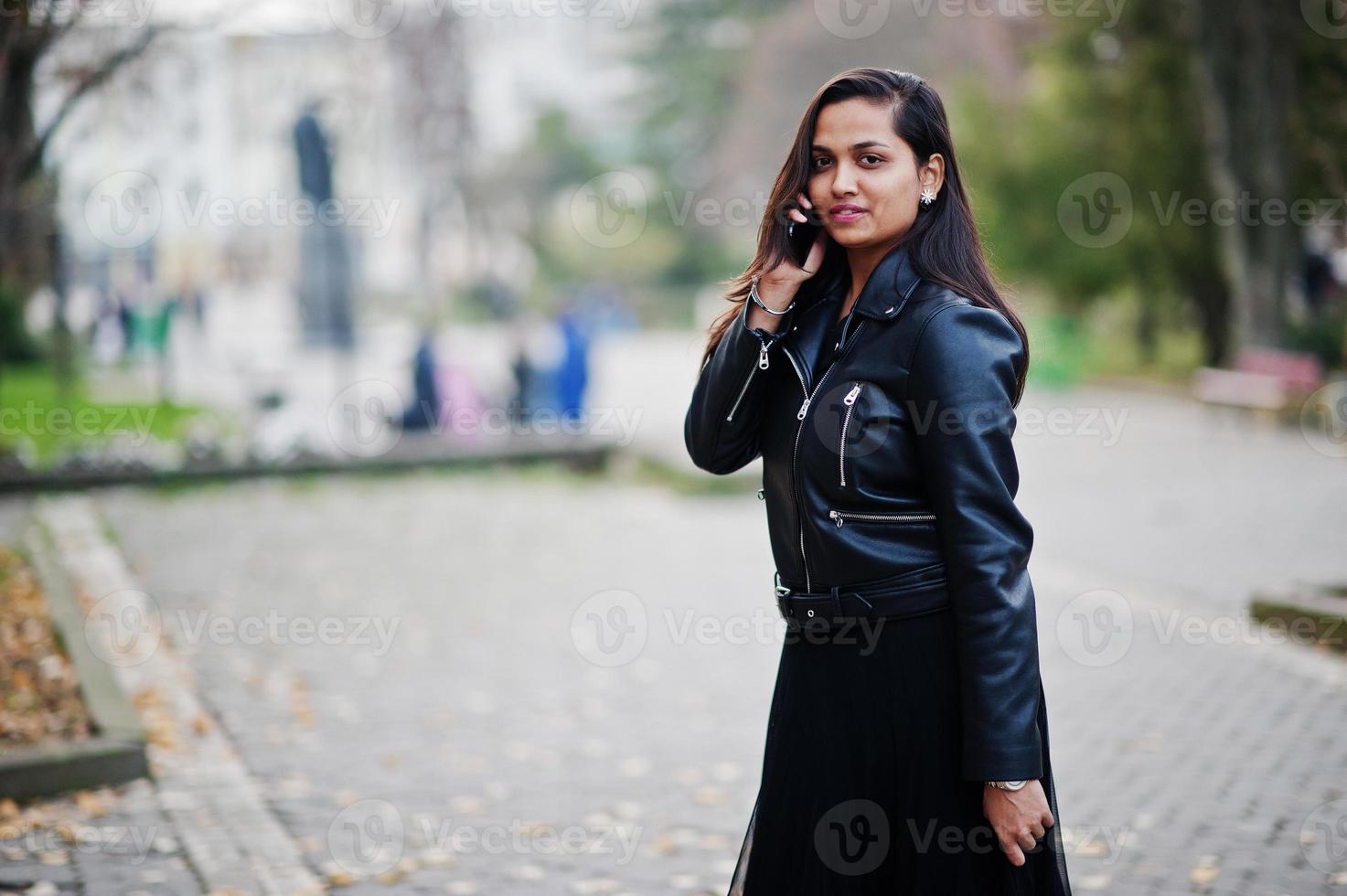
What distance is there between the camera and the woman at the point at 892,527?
8.00ft

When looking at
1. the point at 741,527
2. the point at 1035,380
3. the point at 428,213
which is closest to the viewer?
the point at 741,527

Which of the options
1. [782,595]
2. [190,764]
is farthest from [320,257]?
[782,595]

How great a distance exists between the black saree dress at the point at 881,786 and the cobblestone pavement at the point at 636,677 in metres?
2.10

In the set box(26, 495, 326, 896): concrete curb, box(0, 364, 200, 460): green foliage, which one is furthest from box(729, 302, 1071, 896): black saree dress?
box(0, 364, 200, 460): green foliage

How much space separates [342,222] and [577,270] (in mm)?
33328

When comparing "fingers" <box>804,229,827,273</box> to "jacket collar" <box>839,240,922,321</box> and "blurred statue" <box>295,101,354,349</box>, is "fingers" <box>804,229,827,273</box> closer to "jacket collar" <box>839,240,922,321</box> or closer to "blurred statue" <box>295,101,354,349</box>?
"jacket collar" <box>839,240,922,321</box>

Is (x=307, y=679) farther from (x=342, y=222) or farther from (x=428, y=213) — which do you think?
(x=428, y=213)

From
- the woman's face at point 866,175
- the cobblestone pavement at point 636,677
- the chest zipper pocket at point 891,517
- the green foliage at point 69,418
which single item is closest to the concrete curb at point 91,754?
the cobblestone pavement at point 636,677

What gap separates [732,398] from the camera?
268 centimetres

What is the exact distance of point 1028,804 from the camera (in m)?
2.46

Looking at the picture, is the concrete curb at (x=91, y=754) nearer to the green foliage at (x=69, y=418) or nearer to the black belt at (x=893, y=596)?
the black belt at (x=893, y=596)

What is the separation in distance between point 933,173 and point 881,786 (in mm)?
1139

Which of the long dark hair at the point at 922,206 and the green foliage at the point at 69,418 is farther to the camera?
the green foliage at the point at 69,418

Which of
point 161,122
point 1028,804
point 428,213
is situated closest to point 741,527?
point 161,122
